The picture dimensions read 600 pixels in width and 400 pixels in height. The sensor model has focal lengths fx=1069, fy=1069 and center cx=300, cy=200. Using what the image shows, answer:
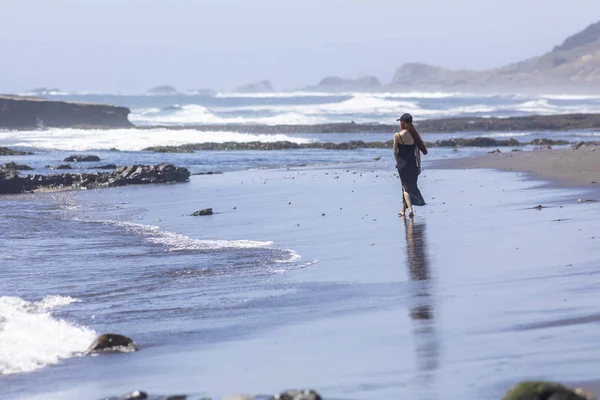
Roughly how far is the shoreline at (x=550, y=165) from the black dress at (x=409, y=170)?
3763mm

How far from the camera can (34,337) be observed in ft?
28.3

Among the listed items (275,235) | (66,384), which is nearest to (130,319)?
(66,384)

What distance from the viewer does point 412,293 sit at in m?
9.43

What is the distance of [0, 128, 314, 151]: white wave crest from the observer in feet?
165

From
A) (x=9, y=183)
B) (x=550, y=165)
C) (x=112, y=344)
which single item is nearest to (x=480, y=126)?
(x=550, y=165)

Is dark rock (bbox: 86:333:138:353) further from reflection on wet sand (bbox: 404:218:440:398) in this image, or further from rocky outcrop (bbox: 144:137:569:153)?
rocky outcrop (bbox: 144:137:569:153)

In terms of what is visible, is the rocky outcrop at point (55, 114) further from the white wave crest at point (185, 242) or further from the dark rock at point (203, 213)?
the white wave crest at point (185, 242)

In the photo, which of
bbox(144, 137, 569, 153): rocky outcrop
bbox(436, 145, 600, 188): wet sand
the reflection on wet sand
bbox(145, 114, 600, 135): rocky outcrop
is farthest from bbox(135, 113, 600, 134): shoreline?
the reflection on wet sand

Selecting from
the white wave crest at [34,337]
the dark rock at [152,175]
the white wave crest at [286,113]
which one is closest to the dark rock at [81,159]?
the dark rock at [152,175]

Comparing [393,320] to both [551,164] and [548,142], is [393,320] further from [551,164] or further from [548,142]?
[548,142]

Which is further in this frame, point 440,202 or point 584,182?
point 584,182

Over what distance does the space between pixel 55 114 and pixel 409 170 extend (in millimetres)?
57319

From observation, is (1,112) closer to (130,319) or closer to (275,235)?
(275,235)

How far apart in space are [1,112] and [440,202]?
53.9 meters
